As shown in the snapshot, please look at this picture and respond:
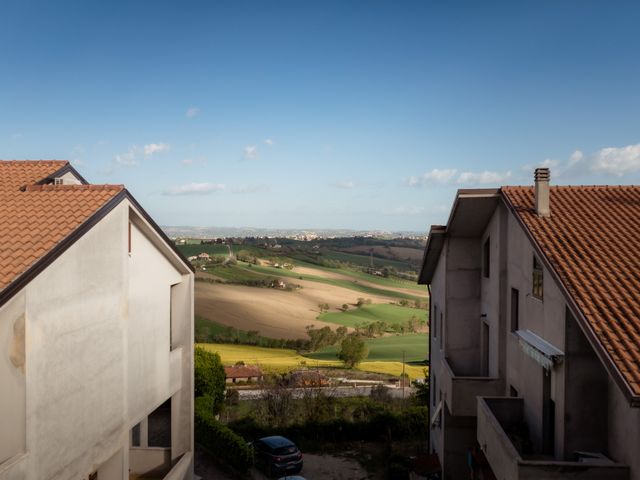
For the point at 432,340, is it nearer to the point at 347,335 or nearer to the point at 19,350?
the point at 19,350

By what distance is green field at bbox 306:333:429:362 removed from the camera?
183 feet

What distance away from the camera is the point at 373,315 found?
73.8m

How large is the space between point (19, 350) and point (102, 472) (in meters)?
4.78

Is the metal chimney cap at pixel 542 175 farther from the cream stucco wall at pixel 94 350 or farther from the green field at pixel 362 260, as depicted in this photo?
the green field at pixel 362 260

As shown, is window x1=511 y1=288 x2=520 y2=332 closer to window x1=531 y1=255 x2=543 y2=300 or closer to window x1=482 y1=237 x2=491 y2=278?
window x1=531 y1=255 x2=543 y2=300

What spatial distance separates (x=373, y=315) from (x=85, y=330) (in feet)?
214

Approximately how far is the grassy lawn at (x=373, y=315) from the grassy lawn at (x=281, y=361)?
498 inches

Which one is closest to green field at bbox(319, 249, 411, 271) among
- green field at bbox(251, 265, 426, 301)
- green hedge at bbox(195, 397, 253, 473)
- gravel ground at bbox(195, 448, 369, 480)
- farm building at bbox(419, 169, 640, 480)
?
green field at bbox(251, 265, 426, 301)

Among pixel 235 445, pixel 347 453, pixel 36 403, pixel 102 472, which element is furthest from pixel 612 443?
pixel 347 453

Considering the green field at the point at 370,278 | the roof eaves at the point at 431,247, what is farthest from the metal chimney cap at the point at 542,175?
the green field at the point at 370,278

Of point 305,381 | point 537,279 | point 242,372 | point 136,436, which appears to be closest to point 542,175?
point 537,279

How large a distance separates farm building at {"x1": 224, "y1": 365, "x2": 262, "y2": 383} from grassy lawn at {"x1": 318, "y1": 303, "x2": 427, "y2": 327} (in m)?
23.8

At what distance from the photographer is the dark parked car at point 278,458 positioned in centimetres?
2056

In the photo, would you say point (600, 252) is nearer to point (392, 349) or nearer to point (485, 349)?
point (485, 349)
